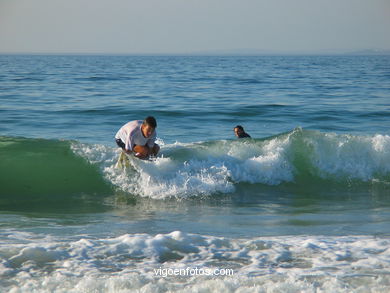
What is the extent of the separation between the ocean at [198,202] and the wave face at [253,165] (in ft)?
0.09

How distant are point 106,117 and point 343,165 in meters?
9.75

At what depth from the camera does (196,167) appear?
11.1 meters

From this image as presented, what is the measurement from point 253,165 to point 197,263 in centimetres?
568

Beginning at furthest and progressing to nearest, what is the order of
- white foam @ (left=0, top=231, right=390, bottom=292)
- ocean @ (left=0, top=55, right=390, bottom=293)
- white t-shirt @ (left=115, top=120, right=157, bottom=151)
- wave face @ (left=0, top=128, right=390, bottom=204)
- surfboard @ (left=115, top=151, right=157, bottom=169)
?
wave face @ (left=0, top=128, right=390, bottom=204)
surfboard @ (left=115, top=151, right=157, bottom=169)
white t-shirt @ (left=115, top=120, right=157, bottom=151)
ocean @ (left=0, top=55, right=390, bottom=293)
white foam @ (left=0, top=231, right=390, bottom=292)

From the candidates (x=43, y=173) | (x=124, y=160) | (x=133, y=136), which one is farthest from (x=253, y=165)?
(x=43, y=173)

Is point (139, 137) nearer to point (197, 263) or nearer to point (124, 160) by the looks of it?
point (124, 160)

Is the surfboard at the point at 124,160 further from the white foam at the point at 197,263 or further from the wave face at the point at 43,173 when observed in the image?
the white foam at the point at 197,263

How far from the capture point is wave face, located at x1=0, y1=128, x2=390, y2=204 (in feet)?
34.0

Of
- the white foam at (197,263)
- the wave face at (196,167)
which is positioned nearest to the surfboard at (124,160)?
the wave face at (196,167)

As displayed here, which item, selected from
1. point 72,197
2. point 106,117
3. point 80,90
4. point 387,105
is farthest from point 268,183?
point 80,90

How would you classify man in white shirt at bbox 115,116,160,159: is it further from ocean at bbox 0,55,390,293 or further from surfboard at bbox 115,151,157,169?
ocean at bbox 0,55,390,293

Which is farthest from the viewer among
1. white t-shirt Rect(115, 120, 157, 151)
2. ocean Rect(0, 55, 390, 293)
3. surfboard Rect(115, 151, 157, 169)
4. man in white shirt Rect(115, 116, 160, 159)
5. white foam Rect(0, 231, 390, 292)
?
surfboard Rect(115, 151, 157, 169)

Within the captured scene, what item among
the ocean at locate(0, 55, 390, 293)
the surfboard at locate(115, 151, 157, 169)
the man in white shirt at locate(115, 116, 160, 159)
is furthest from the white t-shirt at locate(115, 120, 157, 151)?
the ocean at locate(0, 55, 390, 293)

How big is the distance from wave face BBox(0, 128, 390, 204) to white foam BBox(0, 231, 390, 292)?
3677 millimetres
